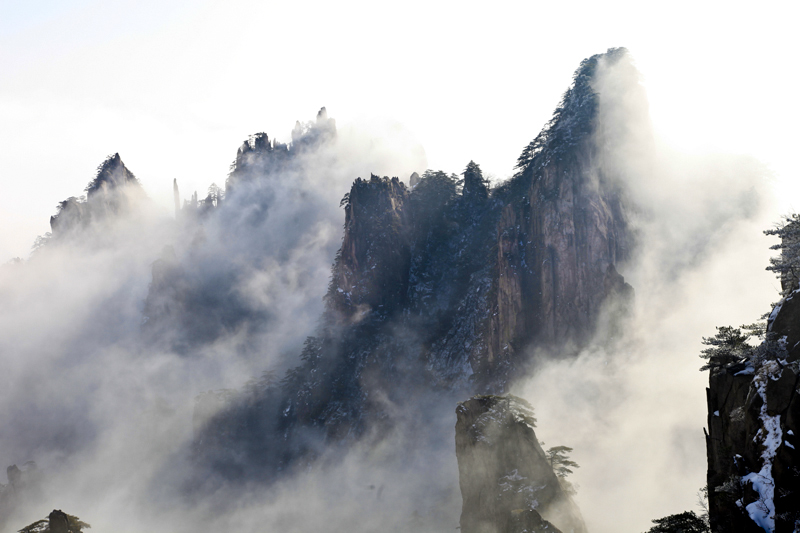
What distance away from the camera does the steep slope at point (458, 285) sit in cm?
6494

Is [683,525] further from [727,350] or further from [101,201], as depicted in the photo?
[101,201]

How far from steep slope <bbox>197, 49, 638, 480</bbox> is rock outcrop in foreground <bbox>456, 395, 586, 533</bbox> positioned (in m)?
19.0

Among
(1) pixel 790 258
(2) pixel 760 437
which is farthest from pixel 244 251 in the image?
(2) pixel 760 437

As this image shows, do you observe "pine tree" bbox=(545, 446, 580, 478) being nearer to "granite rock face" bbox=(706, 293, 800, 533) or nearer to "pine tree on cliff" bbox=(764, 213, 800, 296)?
"granite rock face" bbox=(706, 293, 800, 533)

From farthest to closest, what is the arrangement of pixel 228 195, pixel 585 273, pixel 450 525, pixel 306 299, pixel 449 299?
pixel 228 195 < pixel 306 299 < pixel 449 299 < pixel 585 273 < pixel 450 525

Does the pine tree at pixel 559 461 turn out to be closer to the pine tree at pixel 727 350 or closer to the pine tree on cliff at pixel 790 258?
the pine tree at pixel 727 350

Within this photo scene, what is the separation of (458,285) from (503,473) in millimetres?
39619

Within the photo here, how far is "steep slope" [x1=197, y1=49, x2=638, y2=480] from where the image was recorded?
64938mm

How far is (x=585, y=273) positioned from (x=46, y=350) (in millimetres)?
128172

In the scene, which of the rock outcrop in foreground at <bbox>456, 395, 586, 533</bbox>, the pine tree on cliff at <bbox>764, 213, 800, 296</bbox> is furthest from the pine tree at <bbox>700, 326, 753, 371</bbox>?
the rock outcrop in foreground at <bbox>456, 395, 586, 533</bbox>

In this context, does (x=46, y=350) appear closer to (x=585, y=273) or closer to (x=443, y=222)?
(x=443, y=222)

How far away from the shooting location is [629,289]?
62094mm

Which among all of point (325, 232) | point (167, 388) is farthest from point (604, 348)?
point (167, 388)

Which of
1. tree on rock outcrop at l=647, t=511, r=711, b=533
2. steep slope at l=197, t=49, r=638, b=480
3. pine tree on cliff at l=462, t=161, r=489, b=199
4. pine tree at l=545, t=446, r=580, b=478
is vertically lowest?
tree on rock outcrop at l=647, t=511, r=711, b=533
